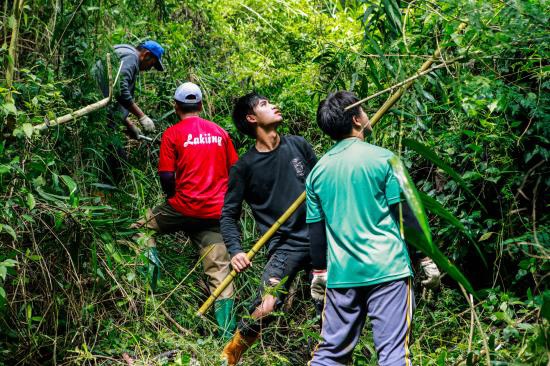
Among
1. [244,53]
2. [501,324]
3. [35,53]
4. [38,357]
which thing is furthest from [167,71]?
[501,324]

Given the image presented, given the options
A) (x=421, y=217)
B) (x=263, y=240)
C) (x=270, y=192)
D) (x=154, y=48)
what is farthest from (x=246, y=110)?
(x=421, y=217)

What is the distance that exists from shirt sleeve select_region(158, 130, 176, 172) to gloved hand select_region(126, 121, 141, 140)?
52 cm

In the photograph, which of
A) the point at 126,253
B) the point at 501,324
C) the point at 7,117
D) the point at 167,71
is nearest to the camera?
the point at 7,117

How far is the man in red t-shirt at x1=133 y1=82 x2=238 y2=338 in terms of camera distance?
5.36 metres

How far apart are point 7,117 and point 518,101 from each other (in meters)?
3.12

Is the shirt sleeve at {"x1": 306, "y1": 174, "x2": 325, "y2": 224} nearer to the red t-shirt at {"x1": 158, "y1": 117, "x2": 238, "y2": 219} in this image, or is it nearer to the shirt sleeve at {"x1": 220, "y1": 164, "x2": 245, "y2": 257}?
the shirt sleeve at {"x1": 220, "y1": 164, "x2": 245, "y2": 257}

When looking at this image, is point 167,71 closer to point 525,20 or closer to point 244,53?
point 244,53

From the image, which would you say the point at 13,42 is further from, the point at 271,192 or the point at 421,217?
the point at 421,217

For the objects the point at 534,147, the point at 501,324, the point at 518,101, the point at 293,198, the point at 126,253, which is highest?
the point at 518,101

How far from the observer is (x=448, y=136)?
514cm

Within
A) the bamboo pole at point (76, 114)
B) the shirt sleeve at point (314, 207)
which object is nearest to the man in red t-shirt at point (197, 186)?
the bamboo pole at point (76, 114)

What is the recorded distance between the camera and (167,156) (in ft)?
17.7

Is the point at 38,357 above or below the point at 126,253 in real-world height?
below

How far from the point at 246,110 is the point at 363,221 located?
1.77m
